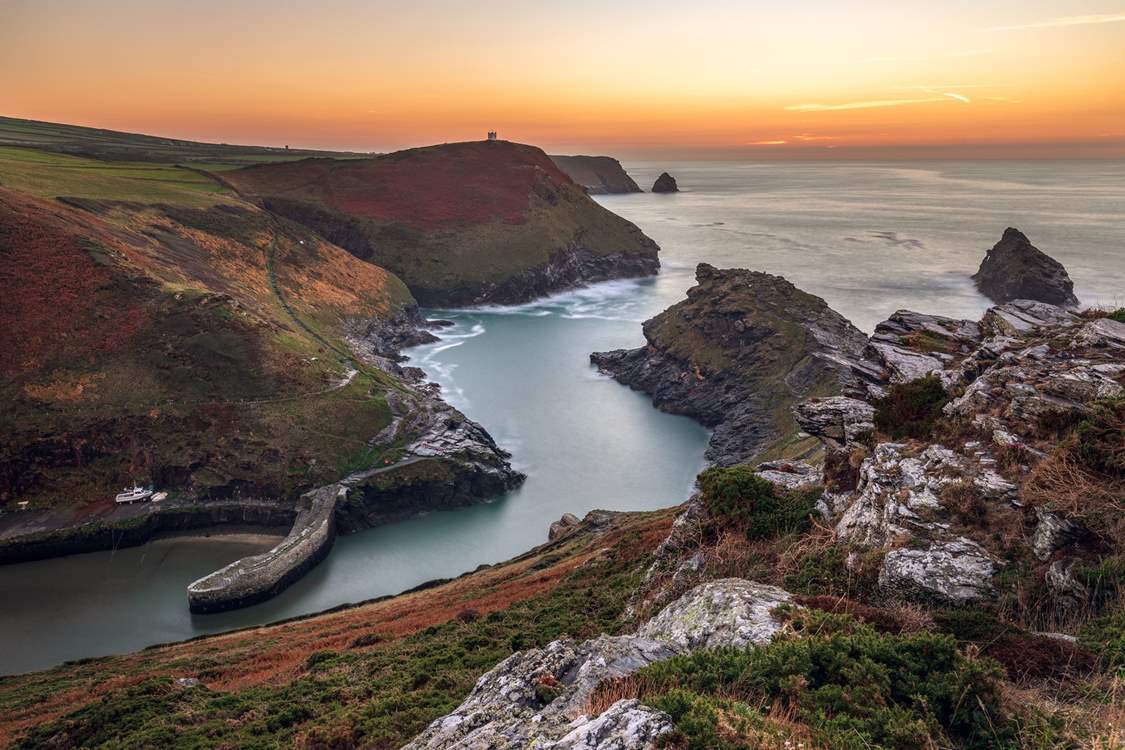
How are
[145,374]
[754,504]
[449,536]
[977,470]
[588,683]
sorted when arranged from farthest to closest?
[145,374], [449,536], [754,504], [977,470], [588,683]

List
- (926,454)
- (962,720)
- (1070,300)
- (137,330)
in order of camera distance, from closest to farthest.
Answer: (962,720), (926,454), (137,330), (1070,300)

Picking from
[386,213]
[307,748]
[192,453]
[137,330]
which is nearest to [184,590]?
[192,453]

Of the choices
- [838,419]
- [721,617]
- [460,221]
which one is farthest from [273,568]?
[460,221]

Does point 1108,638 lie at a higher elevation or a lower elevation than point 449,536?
higher

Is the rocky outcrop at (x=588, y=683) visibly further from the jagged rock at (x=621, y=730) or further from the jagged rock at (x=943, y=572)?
the jagged rock at (x=943, y=572)

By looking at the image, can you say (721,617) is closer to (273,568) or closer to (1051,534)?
(1051,534)

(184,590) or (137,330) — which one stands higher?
(137,330)

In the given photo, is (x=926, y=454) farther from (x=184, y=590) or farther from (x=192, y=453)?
(x=192, y=453)
